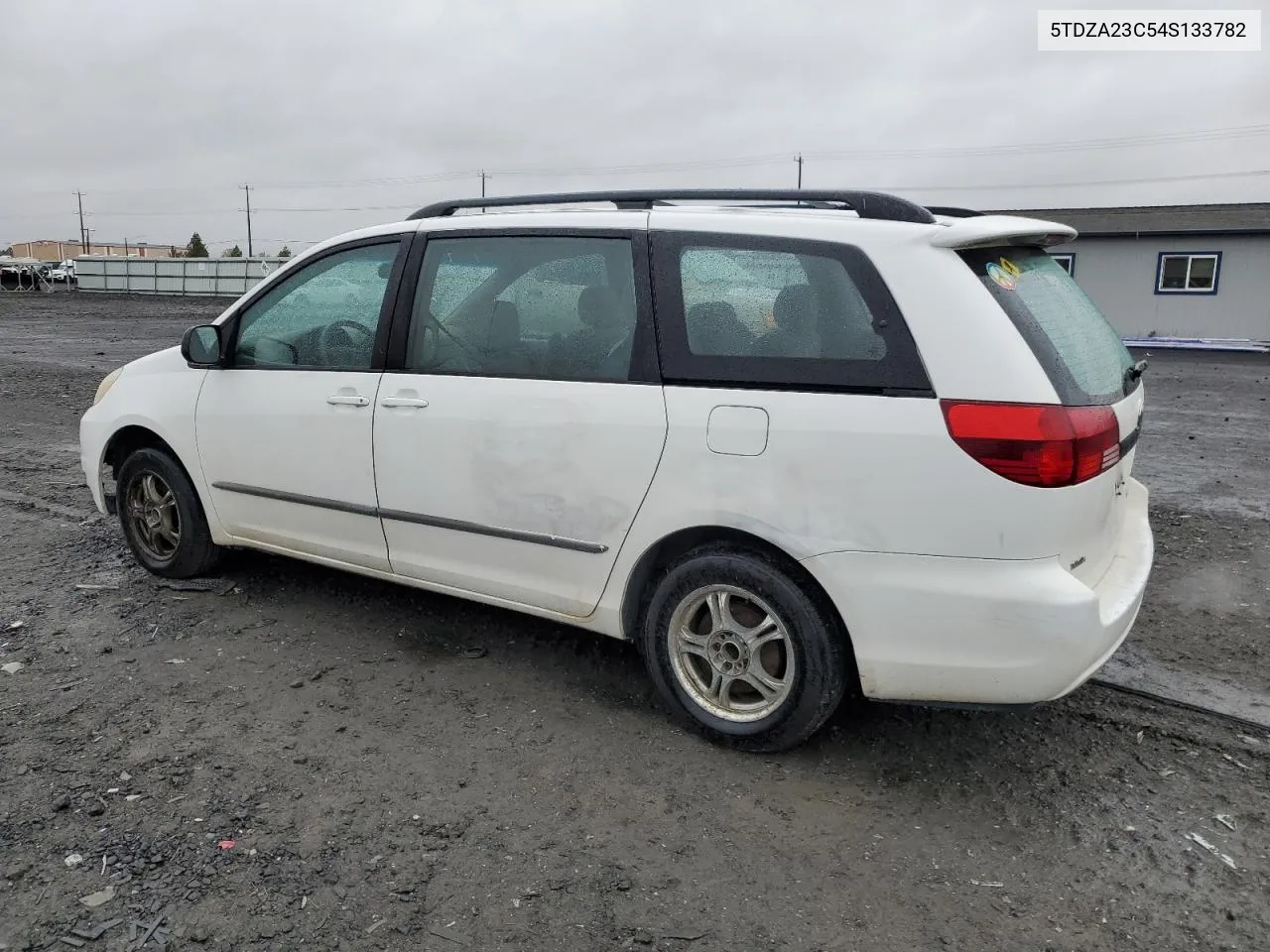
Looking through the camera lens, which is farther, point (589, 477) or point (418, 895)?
point (589, 477)

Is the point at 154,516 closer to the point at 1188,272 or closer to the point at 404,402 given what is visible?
the point at 404,402

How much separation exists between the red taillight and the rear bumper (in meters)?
0.27

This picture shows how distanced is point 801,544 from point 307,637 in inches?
96.8

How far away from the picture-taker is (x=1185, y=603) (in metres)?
4.98

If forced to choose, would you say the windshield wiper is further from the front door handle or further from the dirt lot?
the front door handle

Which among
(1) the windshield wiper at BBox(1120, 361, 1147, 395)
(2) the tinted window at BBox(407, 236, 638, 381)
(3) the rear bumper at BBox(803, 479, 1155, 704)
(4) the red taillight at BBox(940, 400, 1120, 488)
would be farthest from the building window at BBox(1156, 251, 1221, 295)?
(4) the red taillight at BBox(940, 400, 1120, 488)

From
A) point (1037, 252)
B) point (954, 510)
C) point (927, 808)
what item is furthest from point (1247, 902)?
point (1037, 252)

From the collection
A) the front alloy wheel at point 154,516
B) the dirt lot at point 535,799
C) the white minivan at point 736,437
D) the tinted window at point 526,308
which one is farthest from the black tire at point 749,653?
the front alloy wheel at point 154,516

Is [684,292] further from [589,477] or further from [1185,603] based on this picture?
[1185,603]

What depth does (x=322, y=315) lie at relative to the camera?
177 inches

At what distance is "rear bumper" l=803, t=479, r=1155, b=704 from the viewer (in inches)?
117

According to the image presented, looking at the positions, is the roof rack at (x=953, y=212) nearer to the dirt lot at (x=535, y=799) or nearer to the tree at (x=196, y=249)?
the dirt lot at (x=535, y=799)

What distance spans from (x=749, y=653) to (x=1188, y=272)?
2698 cm

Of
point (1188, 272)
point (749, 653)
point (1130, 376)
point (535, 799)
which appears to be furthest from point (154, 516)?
point (1188, 272)
